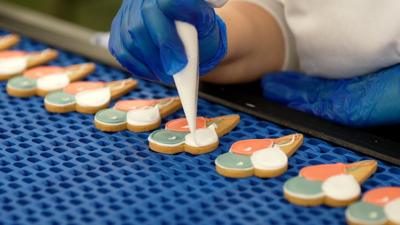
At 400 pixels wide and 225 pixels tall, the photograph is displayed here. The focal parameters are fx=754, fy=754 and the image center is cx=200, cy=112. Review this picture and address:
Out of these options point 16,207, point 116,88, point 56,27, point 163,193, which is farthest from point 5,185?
point 56,27

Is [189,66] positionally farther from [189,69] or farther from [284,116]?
[284,116]

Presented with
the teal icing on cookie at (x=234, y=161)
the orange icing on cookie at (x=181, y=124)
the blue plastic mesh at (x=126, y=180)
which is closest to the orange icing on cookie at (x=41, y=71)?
the blue plastic mesh at (x=126, y=180)

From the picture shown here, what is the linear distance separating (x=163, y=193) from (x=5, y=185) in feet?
0.53

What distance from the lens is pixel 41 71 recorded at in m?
1.05

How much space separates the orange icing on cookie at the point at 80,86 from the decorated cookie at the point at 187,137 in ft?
0.51

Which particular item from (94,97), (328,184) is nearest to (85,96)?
(94,97)

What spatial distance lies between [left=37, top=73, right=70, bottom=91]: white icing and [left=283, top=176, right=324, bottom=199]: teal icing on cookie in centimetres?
39

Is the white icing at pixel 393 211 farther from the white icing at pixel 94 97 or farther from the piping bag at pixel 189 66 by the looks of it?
the white icing at pixel 94 97

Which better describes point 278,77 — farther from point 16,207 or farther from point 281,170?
point 16,207

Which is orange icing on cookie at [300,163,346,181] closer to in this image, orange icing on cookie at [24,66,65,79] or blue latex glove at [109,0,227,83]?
blue latex glove at [109,0,227,83]

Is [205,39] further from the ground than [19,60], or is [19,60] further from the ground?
[205,39]

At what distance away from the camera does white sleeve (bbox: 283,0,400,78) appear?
0.92m

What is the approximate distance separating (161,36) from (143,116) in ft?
0.45

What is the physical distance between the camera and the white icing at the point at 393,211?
0.68m
